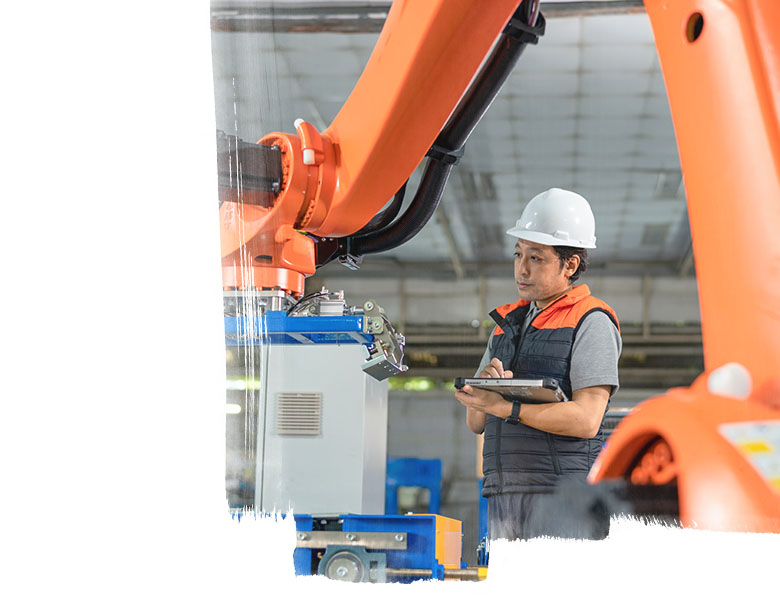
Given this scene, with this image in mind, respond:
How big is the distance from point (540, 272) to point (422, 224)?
36cm

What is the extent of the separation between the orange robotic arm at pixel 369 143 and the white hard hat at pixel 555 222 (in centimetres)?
23

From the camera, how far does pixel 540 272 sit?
1.72 meters

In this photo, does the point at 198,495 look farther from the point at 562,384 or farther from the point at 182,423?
the point at 562,384

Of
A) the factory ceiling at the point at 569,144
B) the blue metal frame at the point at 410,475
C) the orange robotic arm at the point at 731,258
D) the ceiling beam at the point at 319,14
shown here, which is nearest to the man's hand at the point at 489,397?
the ceiling beam at the point at 319,14

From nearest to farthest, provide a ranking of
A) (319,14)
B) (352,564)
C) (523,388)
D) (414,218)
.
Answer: (352,564), (523,388), (414,218), (319,14)

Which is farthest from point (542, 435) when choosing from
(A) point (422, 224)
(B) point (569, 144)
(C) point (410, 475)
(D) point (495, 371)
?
(C) point (410, 475)

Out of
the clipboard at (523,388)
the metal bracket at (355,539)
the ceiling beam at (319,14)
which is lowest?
the metal bracket at (355,539)

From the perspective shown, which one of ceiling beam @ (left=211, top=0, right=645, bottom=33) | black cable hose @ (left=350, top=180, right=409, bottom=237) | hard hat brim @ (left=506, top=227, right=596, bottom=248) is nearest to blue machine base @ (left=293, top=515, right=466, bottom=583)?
hard hat brim @ (left=506, top=227, right=596, bottom=248)

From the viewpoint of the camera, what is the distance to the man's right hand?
1.57m

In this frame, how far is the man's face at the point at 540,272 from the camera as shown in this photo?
1695 millimetres

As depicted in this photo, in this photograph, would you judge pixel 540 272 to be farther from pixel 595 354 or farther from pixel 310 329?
pixel 310 329

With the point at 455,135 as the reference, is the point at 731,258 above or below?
below

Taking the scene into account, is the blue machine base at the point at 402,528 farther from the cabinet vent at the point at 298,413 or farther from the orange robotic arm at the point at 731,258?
the orange robotic arm at the point at 731,258

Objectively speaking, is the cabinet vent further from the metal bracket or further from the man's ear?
the man's ear
